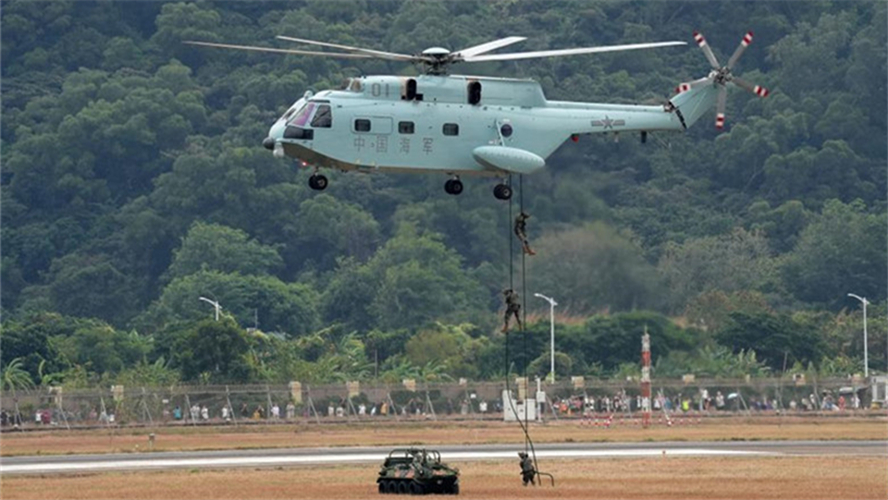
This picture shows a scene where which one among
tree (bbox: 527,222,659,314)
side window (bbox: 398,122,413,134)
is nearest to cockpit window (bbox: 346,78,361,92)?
side window (bbox: 398,122,413,134)

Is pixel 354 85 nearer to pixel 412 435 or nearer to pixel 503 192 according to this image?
pixel 503 192

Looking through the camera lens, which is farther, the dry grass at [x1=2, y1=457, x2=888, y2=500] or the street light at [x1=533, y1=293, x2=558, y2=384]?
the street light at [x1=533, y1=293, x2=558, y2=384]

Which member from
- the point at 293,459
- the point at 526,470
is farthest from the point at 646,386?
the point at 526,470

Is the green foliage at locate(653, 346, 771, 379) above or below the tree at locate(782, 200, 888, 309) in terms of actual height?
below

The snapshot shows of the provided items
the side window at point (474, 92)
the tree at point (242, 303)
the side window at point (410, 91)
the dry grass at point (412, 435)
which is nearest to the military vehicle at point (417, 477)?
the side window at point (474, 92)

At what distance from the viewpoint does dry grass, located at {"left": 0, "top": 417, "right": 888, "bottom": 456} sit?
10231cm

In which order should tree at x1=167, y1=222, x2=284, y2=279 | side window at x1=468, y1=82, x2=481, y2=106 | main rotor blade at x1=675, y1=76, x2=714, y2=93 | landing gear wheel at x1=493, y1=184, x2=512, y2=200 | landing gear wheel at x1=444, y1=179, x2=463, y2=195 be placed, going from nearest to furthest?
landing gear wheel at x1=493, y1=184, x2=512, y2=200 → side window at x1=468, y1=82, x2=481, y2=106 → landing gear wheel at x1=444, y1=179, x2=463, y2=195 → main rotor blade at x1=675, y1=76, x2=714, y2=93 → tree at x1=167, y1=222, x2=284, y2=279

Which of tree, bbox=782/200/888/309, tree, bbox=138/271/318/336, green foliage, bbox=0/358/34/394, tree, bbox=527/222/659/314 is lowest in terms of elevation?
green foliage, bbox=0/358/34/394

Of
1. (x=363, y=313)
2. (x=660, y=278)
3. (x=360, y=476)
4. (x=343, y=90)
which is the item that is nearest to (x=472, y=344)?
(x=660, y=278)

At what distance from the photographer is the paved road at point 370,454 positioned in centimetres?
8875

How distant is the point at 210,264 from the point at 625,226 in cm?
4308

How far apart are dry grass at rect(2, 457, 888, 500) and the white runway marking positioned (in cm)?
301

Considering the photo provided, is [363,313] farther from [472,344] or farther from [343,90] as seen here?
[343,90]

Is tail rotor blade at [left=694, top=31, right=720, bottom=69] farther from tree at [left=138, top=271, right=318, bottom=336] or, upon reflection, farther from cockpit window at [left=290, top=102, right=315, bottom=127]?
tree at [left=138, top=271, right=318, bottom=336]
